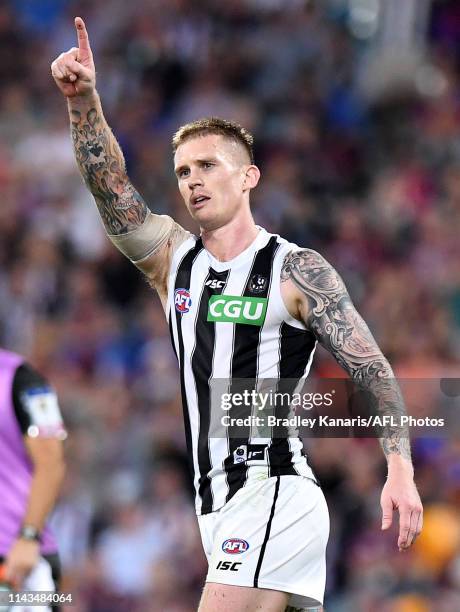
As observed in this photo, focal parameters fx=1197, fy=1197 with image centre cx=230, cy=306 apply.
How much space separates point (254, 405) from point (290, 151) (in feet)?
26.3

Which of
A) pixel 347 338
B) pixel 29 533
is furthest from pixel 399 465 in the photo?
pixel 29 533

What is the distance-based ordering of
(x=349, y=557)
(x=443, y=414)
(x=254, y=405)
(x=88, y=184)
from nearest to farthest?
(x=254, y=405), (x=88, y=184), (x=443, y=414), (x=349, y=557)

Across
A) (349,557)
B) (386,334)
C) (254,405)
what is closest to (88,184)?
(254,405)

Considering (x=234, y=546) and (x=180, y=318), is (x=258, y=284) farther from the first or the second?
(x=234, y=546)

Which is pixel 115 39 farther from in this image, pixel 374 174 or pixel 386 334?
pixel 386 334

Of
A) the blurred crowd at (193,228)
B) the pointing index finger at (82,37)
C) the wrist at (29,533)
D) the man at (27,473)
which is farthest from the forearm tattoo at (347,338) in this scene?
the blurred crowd at (193,228)

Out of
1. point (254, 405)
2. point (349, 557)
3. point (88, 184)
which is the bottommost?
point (349, 557)

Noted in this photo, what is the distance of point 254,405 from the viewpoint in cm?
463

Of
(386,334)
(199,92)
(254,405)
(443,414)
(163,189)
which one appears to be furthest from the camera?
(199,92)

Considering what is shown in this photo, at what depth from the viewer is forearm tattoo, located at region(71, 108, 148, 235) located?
196 inches

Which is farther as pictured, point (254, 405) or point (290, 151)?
point (290, 151)

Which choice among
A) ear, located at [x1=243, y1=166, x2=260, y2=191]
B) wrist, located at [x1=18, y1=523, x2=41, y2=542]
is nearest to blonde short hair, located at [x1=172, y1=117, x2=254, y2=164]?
ear, located at [x1=243, y1=166, x2=260, y2=191]

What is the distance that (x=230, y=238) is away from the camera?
5000mm

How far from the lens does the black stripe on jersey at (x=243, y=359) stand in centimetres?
462
